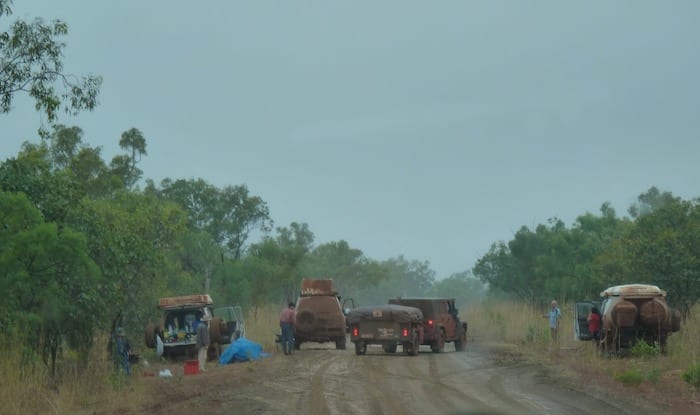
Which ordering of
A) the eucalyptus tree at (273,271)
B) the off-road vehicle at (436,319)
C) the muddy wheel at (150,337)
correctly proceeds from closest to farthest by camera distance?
the muddy wheel at (150,337) < the off-road vehicle at (436,319) < the eucalyptus tree at (273,271)

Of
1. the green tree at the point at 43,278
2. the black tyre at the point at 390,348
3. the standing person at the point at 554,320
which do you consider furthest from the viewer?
the standing person at the point at 554,320

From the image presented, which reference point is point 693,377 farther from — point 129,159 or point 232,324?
point 129,159

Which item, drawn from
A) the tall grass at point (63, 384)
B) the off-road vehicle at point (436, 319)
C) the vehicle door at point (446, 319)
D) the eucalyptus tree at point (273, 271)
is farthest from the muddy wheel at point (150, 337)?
the eucalyptus tree at point (273, 271)

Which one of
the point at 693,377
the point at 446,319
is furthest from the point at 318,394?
the point at 446,319

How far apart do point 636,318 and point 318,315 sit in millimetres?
12702

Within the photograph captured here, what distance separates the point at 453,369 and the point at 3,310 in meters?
12.2

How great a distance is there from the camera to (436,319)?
33969mm

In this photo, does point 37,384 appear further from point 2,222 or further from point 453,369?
point 453,369

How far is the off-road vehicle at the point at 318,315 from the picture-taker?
116 ft

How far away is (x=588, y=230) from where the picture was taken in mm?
76438

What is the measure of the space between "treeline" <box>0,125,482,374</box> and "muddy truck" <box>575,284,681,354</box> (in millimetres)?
13551

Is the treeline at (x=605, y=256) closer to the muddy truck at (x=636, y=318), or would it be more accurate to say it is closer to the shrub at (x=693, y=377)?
the muddy truck at (x=636, y=318)

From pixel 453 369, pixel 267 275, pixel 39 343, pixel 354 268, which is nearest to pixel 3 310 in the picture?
pixel 39 343

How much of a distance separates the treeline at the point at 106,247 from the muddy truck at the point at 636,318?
13551mm
